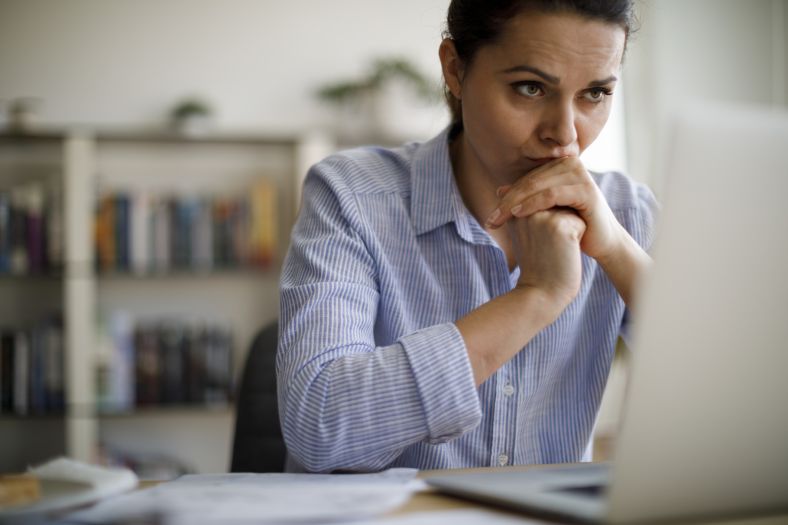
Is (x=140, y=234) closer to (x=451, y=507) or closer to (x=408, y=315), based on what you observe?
(x=408, y=315)

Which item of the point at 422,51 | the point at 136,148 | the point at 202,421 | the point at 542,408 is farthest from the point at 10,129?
the point at 542,408

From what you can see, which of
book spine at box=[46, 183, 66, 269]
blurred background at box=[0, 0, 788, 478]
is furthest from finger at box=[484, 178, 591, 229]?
book spine at box=[46, 183, 66, 269]

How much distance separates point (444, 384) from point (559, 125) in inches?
16.2

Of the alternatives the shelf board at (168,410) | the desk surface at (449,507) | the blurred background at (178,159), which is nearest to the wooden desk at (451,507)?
the desk surface at (449,507)

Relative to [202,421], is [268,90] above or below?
above

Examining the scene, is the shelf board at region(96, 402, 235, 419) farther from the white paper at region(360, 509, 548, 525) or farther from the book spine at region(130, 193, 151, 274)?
the white paper at region(360, 509, 548, 525)

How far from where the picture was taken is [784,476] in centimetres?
58

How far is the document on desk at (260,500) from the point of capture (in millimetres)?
573

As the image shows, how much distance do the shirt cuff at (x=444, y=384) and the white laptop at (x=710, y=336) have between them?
260mm

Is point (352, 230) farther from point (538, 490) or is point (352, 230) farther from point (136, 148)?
point (136, 148)

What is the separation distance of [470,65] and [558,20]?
159 mm

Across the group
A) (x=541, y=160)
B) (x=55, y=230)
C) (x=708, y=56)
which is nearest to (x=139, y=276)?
(x=55, y=230)

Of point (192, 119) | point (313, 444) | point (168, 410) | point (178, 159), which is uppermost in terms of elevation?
point (192, 119)

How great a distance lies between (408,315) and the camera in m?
1.14
